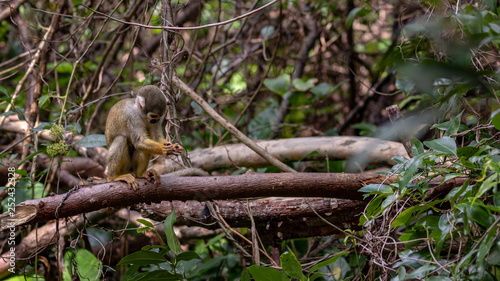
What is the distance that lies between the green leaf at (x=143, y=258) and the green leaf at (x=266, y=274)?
0.58 metres

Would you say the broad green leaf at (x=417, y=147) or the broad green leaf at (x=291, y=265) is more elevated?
the broad green leaf at (x=417, y=147)

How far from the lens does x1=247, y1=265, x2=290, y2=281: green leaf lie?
208 cm

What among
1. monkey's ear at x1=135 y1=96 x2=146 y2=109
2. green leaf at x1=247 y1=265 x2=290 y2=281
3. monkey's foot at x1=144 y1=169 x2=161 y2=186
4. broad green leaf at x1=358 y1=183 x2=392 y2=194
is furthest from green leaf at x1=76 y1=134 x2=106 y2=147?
broad green leaf at x1=358 y1=183 x2=392 y2=194

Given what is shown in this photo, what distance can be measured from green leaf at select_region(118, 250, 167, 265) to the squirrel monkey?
1.86 ft

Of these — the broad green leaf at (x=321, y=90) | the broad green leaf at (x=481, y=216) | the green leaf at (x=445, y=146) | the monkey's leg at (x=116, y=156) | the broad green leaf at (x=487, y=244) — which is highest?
the green leaf at (x=445, y=146)

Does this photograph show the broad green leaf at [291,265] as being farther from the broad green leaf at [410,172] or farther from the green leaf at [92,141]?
the green leaf at [92,141]

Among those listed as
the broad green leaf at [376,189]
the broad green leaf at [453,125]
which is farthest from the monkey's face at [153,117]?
the broad green leaf at [453,125]

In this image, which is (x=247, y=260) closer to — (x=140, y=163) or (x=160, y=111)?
(x=140, y=163)

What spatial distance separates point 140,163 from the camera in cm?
317

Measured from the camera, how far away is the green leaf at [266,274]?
2078mm

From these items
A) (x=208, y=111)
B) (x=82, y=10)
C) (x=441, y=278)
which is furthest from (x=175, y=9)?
(x=441, y=278)

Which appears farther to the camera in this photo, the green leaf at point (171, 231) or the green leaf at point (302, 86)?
the green leaf at point (302, 86)

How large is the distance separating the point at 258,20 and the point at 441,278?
472 centimetres

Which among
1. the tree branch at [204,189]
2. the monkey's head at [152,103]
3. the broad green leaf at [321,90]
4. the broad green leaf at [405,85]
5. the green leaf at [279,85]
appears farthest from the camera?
the broad green leaf at [321,90]
